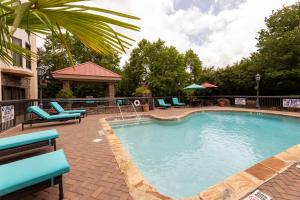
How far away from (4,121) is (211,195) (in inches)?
280

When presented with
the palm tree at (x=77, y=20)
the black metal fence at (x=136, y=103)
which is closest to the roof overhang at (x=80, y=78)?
the black metal fence at (x=136, y=103)

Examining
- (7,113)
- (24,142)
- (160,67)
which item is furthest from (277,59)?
(7,113)

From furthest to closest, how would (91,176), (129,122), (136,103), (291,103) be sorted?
(136,103) → (291,103) → (129,122) → (91,176)

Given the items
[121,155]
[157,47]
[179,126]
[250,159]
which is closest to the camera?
[121,155]

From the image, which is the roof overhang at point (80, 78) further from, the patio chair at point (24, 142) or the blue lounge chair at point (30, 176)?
the blue lounge chair at point (30, 176)

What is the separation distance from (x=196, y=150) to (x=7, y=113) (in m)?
6.86

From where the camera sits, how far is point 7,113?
6.04 m

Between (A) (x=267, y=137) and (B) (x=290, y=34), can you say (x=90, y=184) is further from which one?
(B) (x=290, y=34)

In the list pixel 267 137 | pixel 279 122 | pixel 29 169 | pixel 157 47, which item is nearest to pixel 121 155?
pixel 29 169

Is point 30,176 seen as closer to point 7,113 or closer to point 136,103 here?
point 7,113

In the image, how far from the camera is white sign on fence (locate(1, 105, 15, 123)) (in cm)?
574

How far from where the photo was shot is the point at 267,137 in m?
6.67

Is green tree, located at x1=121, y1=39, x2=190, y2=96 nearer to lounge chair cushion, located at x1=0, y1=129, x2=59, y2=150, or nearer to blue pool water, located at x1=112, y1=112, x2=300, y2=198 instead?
blue pool water, located at x1=112, y1=112, x2=300, y2=198

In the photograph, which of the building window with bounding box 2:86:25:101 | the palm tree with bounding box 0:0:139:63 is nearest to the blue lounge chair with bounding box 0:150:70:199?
the palm tree with bounding box 0:0:139:63
